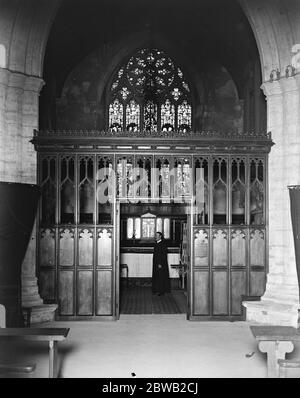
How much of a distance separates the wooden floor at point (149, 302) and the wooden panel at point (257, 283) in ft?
4.62

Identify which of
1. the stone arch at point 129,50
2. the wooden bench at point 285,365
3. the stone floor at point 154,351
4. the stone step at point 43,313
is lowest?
the stone floor at point 154,351

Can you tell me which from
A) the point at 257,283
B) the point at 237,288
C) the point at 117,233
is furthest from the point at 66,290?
the point at 257,283

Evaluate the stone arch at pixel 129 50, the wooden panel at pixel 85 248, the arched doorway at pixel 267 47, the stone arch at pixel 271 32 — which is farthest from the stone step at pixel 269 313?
the stone arch at pixel 129 50

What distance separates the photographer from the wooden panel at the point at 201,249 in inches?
348

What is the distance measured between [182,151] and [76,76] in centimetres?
515

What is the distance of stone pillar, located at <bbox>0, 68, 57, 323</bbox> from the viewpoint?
7.96m

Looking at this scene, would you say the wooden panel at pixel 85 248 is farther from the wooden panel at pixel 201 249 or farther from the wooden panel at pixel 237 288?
the wooden panel at pixel 237 288

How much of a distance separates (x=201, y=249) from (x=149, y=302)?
7.51 feet

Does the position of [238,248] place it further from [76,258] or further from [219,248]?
[76,258]

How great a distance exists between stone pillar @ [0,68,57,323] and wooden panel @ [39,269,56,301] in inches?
9.9

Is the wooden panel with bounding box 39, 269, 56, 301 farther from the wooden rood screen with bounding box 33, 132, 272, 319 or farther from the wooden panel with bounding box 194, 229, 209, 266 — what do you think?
the wooden panel with bounding box 194, 229, 209, 266

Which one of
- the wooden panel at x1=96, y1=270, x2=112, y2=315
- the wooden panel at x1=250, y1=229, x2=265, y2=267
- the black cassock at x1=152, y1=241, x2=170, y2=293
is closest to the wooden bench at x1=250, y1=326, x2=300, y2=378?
the wooden panel at x1=250, y1=229, x2=265, y2=267

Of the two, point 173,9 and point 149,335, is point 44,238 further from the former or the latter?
point 173,9
